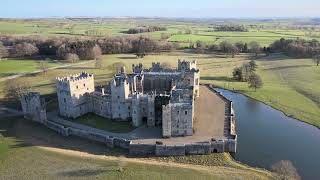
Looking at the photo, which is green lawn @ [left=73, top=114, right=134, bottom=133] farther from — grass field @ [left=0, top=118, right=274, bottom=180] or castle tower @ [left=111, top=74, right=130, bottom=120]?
grass field @ [left=0, top=118, right=274, bottom=180]

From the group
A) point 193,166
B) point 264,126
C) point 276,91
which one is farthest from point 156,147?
point 276,91

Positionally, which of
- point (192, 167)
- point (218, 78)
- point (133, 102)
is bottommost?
point (192, 167)

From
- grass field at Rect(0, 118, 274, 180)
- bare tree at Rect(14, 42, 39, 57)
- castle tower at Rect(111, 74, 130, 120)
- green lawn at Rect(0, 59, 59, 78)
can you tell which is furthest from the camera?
bare tree at Rect(14, 42, 39, 57)

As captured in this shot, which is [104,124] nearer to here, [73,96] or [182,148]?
[73,96]

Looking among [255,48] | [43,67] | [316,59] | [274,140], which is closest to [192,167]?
[274,140]

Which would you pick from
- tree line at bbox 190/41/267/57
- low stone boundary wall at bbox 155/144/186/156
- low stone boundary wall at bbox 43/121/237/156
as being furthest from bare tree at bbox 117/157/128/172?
tree line at bbox 190/41/267/57

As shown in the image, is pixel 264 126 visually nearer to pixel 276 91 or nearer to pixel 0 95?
pixel 276 91

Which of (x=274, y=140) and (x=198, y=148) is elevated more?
(x=198, y=148)
